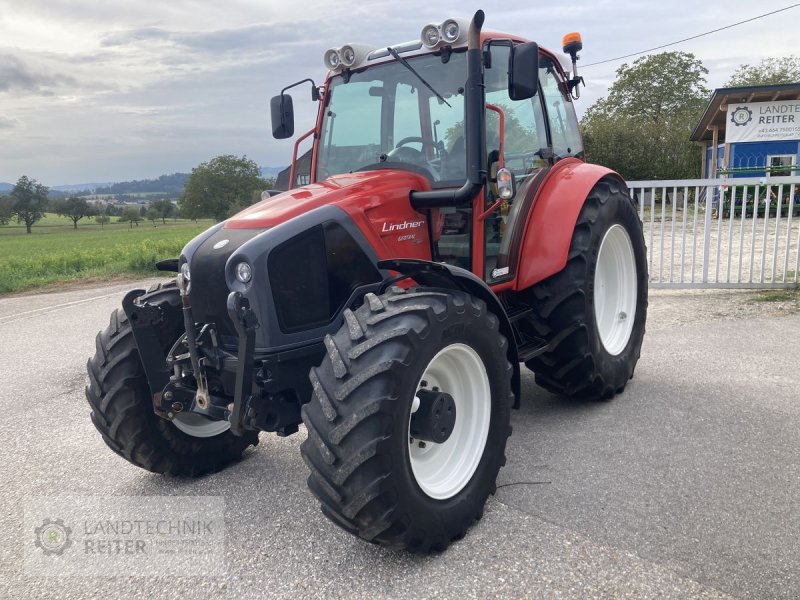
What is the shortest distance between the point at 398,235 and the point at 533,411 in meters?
1.78

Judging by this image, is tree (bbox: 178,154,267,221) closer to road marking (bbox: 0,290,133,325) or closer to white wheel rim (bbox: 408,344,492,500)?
road marking (bbox: 0,290,133,325)

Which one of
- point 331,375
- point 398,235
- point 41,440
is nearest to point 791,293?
point 398,235

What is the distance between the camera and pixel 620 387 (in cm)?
471

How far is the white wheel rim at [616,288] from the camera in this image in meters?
4.97

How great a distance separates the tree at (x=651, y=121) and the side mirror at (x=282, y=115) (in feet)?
86.9

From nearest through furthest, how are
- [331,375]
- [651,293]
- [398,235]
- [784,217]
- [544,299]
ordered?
[331,375]
[398,235]
[544,299]
[651,293]
[784,217]

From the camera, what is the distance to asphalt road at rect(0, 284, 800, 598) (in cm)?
264

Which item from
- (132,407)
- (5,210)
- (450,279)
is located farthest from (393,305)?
(5,210)

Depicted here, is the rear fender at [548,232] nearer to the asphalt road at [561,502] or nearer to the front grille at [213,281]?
the asphalt road at [561,502]

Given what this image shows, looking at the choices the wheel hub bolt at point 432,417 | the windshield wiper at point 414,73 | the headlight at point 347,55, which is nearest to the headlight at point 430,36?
the windshield wiper at point 414,73

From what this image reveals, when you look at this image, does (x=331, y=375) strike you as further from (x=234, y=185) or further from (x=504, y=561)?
(x=234, y=185)

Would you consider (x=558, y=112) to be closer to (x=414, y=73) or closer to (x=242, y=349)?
(x=414, y=73)

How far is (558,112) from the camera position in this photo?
4.91 metres

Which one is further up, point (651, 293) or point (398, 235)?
point (398, 235)
